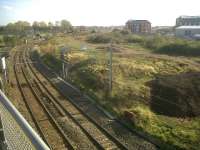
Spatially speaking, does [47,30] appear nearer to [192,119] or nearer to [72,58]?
[72,58]

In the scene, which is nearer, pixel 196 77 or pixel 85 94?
pixel 85 94

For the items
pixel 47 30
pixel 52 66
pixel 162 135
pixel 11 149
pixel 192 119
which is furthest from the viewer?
pixel 47 30

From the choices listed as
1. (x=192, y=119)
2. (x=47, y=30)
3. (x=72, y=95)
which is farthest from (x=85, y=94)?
(x=47, y=30)

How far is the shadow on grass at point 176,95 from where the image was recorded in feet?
63.8

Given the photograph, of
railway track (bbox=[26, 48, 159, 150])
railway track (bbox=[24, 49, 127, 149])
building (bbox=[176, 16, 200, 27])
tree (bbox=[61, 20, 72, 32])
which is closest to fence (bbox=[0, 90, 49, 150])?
railway track (bbox=[24, 49, 127, 149])

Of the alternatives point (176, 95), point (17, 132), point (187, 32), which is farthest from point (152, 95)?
point (187, 32)

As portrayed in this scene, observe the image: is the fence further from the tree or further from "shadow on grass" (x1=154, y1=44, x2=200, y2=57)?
the tree

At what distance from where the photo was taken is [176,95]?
73.0 feet

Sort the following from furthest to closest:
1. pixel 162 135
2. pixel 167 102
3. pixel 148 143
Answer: pixel 167 102 < pixel 162 135 < pixel 148 143

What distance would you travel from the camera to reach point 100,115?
17.0 meters

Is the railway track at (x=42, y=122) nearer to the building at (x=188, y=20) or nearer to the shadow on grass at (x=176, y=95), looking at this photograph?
the shadow on grass at (x=176, y=95)

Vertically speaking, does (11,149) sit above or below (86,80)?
above

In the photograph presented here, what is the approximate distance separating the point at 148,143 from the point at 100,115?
4754 mm

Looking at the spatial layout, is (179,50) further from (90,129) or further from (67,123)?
(90,129)
